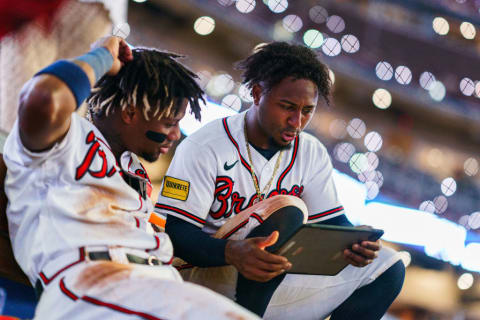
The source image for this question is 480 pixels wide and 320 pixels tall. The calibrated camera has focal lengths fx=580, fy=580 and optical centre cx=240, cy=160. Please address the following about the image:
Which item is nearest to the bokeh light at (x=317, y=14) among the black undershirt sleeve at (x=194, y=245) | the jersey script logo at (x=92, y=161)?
the black undershirt sleeve at (x=194, y=245)

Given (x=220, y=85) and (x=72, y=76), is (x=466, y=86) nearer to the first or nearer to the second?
(x=220, y=85)

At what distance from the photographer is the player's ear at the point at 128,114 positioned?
1766 millimetres

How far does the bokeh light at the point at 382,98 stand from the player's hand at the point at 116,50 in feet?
51.4

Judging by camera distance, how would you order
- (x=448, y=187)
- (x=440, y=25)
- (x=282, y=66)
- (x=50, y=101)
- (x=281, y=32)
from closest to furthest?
1. (x=50, y=101)
2. (x=282, y=66)
3. (x=448, y=187)
4. (x=281, y=32)
5. (x=440, y=25)

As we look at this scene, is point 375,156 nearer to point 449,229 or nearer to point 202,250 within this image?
point 449,229

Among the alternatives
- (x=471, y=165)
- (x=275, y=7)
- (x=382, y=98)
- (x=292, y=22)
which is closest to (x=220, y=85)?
(x=275, y=7)

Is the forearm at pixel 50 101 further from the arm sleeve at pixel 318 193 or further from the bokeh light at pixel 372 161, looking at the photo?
the bokeh light at pixel 372 161

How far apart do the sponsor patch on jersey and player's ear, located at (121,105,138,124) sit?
435mm

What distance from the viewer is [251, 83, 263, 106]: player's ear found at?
8.04 ft

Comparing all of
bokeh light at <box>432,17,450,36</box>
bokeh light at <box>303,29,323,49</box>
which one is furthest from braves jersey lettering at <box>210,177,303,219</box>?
bokeh light at <box>432,17,450,36</box>

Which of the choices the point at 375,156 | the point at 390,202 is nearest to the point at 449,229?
the point at 390,202

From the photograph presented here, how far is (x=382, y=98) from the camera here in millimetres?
17344

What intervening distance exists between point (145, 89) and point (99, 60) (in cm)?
25

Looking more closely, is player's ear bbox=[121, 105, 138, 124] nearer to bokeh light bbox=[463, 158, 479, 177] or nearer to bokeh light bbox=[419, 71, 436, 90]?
bokeh light bbox=[419, 71, 436, 90]
